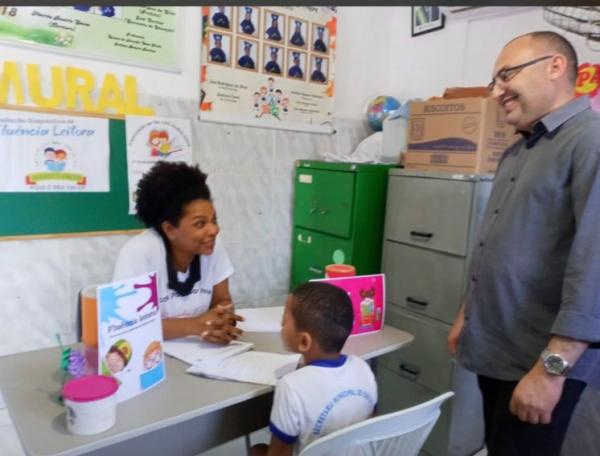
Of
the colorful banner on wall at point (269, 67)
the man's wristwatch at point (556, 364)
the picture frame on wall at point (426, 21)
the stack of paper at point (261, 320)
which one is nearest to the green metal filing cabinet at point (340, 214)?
the colorful banner on wall at point (269, 67)

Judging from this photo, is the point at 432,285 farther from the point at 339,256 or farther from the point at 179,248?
the point at 179,248

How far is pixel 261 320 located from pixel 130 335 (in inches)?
26.9

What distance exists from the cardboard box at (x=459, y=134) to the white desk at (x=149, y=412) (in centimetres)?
118

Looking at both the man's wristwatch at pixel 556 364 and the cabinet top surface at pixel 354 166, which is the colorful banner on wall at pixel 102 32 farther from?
the man's wristwatch at pixel 556 364

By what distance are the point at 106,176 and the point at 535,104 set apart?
6.04 feet

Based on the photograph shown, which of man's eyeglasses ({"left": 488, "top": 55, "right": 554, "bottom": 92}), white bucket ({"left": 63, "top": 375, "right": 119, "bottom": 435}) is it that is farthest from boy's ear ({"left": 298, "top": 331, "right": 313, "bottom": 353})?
man's eyeglasses ({"left": 488, "top": 55, "right": 554, "bottom": 92})

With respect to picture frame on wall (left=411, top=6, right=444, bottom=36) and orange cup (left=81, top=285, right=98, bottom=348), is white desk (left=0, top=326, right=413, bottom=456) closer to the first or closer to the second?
orange cup (left=81, top=285, right=98, bottom=348)

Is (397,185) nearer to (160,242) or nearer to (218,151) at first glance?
(218,151)

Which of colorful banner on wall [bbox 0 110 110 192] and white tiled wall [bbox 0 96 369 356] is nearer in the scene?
colorful banner on wall [bbox 0 110 110 192]

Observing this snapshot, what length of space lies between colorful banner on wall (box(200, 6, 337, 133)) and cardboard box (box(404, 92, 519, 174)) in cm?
69

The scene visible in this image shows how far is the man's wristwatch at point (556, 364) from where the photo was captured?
1145mm

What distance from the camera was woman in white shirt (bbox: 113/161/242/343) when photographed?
1.62 m

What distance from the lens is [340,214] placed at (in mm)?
2631

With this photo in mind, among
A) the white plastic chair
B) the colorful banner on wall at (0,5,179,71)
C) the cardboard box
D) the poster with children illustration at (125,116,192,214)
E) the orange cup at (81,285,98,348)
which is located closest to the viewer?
the white plastic chair
